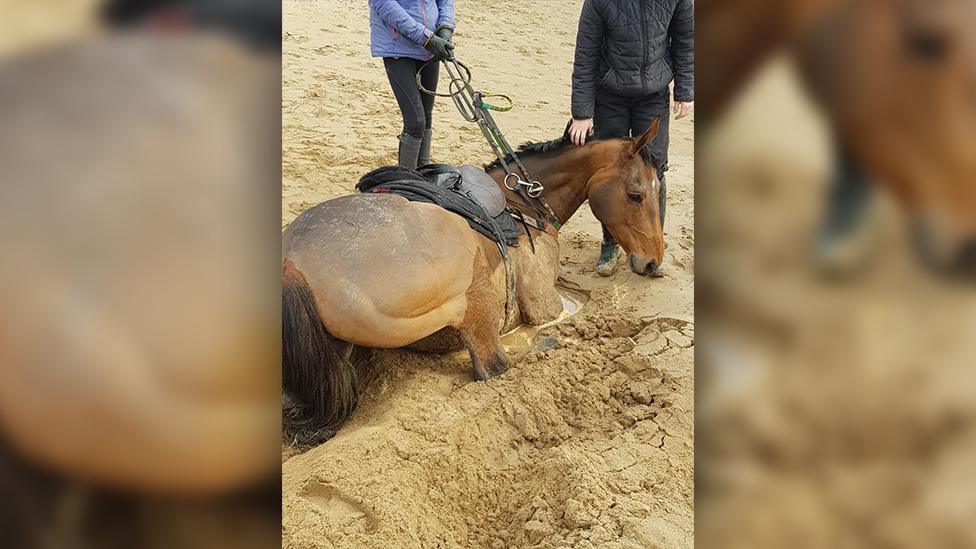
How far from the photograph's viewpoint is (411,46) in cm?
351

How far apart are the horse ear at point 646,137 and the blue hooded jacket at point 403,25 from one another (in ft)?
3.90

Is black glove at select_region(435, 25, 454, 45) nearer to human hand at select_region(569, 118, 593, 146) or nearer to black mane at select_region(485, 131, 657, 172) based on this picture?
black mane at select_region(485, 131, 657, 172)

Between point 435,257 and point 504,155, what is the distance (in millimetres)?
1305

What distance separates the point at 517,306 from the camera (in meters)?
3.08

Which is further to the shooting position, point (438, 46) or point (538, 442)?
point (438, 46)

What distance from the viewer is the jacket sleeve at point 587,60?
351cm
